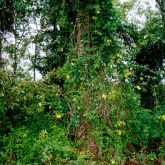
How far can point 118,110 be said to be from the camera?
244 inches

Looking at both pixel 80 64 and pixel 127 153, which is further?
pixel 80 64

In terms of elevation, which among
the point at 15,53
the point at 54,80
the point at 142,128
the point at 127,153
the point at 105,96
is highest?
the point at 15,53

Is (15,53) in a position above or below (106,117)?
above

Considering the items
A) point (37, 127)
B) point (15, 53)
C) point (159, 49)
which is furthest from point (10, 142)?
point (159, 49)

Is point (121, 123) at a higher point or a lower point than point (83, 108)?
lower

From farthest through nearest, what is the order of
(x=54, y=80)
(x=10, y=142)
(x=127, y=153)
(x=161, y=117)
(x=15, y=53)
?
(x=15, y=53) → (x=54, y=80) → (x=161, y=117) → (x=127, y=153) → (x=10, y=142)

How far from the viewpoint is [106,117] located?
6.08 m

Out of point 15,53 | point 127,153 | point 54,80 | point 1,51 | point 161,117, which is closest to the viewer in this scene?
point 127,153

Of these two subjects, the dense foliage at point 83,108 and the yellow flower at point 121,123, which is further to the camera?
the yellow flower at point 121,123

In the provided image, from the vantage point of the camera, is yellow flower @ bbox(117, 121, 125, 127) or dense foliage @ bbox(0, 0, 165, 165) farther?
yellow flower @ bbox(117, 121, 125, 127)

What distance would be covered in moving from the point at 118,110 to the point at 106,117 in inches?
10.8

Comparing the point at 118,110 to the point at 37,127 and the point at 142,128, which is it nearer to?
the point at 142,128

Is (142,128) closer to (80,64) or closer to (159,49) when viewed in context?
(80,64)

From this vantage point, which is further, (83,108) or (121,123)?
(83,108)
